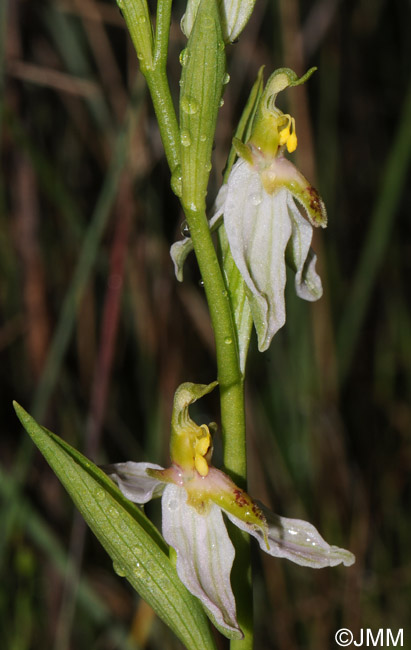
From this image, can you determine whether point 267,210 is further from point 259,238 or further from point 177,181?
point 177,181

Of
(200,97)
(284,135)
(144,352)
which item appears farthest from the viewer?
(144,352)

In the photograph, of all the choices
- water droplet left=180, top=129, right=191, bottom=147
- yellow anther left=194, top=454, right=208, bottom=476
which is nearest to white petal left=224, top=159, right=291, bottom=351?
water droplet left=180, top=129, right=191, bottom=147

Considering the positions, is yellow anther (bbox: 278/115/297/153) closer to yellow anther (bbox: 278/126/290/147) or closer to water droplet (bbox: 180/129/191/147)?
yellow anther (bbox: 278/126/290/147)

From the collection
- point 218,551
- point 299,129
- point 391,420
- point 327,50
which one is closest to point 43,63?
point 299,129

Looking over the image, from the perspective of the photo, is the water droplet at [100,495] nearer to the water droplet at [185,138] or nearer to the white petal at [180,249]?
the white petal at [180,249]

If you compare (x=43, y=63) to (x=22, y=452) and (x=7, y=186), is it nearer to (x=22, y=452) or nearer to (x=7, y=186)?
(x=7, y=186)

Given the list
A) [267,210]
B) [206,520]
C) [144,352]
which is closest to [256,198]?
[267,210]

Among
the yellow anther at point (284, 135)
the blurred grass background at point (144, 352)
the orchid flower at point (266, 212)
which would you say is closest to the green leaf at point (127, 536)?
the orchid flower at point (266, 212)
